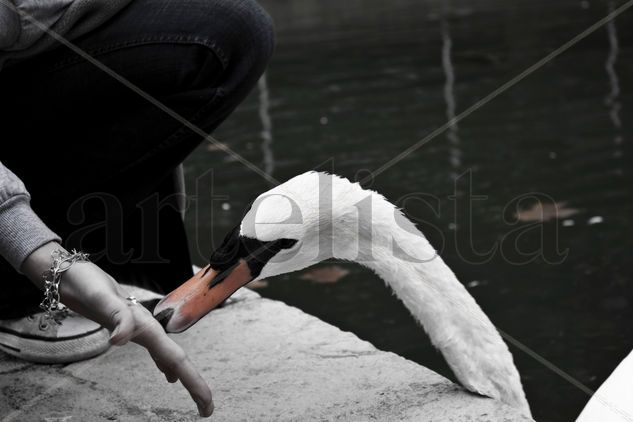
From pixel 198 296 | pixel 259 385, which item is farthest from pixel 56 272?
pixel 259 385

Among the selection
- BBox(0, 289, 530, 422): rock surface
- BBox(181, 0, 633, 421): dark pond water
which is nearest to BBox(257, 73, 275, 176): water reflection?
BBox(181, 0, 633, 421): dark pond water

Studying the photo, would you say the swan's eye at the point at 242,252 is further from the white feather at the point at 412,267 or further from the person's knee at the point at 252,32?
the person's knee at the point at 252,32

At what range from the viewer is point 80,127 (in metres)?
2.25

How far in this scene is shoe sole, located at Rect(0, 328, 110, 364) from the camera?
226 cm

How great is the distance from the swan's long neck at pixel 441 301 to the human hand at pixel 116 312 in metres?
0.61

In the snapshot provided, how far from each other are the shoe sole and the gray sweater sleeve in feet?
2.39

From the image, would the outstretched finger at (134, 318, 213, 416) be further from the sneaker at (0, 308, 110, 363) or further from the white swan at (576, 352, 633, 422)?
→ the white swan at (576, 352, 633, 422)

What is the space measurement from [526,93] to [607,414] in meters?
4.51

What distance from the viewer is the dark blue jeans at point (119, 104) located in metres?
2.19

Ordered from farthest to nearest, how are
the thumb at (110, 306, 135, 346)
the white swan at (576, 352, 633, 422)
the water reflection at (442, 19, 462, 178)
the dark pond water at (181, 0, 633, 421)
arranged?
the water reflection at (442, 19, 462, 178)
the dark pond water at (181, 0, 633, 421)
the white swan at (576, 352, 633, 422)
the thumb at (110, 306, 135, 346)

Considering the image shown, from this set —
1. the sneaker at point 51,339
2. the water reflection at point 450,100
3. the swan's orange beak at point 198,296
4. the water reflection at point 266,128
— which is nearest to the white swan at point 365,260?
the swan's orange beak at point 198,296

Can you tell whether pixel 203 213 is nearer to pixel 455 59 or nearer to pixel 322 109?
pixel 322 109

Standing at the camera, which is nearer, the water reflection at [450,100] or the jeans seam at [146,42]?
the jeans seam at [146,42]

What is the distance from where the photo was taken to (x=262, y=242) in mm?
1923
